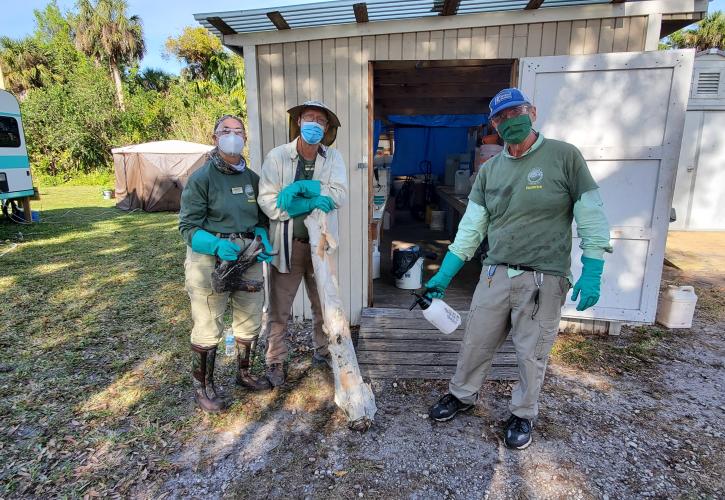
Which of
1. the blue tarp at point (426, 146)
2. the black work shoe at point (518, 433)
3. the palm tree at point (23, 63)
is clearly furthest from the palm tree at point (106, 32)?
the black work shoe at point (518, 433)

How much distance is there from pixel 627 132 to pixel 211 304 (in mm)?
3641

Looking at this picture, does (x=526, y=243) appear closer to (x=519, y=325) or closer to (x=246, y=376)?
(x=519, y=325)

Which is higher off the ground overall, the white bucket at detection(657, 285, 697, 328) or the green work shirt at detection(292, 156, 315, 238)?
the green work shirt at detection(292, 156, 315, 238)

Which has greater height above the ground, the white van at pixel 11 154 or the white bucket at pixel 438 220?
the white van at pixel 11 154

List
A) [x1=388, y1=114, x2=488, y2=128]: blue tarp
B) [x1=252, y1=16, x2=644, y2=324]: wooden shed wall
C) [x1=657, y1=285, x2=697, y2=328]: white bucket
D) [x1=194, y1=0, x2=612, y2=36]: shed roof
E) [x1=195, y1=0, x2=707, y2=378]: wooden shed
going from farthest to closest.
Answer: [x1=388, y1=114, x2=488, y2=128]: blue tarp < [x1=657, y1=285, x2=697, y2=328]: white bucket < [x1=252, y1=16, x2=644, y2=324]: wooden shed wall < [x1=195, y1=0, x2=707, y2=378]: wooden shed < [x1=194, y1=0, x2=612, y2=36]: shed roof

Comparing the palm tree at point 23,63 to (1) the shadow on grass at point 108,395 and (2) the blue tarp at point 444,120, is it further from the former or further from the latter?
(1) the shadow on grass at point 108,395

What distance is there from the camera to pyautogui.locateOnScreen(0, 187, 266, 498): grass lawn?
8.32 ft

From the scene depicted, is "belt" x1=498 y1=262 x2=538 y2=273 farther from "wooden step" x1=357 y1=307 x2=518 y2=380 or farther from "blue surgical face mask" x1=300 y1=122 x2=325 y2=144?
"blue surgical face mask" x1=300 y1=122 x2=325 y2=144

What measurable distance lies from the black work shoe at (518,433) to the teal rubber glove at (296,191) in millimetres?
1882

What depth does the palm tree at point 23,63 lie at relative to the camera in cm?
2392

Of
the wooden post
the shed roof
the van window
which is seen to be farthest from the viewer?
the wooden post

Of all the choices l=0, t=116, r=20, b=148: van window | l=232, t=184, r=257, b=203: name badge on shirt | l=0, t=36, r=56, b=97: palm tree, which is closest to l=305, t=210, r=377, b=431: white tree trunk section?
l=232, t=184, r=257, b=203: name badge on shirt

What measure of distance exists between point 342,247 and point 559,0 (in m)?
2.76

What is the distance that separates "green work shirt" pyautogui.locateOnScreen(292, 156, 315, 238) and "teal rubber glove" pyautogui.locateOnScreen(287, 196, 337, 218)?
9cm
